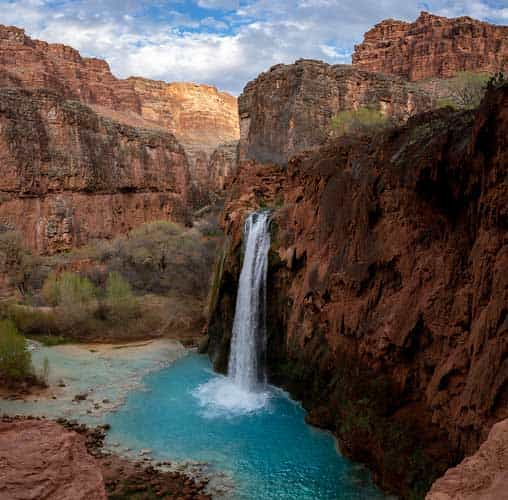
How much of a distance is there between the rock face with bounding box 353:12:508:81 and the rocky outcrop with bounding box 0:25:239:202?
2263cm

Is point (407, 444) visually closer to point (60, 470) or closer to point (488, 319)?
Result: point (488, 319)

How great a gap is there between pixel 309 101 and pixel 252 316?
22.6 m

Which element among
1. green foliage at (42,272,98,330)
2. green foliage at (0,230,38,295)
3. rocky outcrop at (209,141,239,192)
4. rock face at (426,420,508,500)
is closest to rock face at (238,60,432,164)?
green foliage at (42,272,98,330)

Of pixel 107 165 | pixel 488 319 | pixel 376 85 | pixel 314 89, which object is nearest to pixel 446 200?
pixel 488 319

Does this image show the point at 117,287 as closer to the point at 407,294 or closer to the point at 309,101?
the point at 407,294

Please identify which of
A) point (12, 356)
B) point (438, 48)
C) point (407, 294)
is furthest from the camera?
point (438, 48)

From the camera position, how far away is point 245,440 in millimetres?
10609

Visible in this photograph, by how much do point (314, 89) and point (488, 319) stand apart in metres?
30.0

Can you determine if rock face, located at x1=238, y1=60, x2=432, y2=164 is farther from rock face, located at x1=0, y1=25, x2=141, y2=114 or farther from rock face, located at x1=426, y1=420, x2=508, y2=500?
rock face, located at x1=426, y1=420, x2=508, y2=500

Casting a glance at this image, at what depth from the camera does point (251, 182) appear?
→ 63.4 feet

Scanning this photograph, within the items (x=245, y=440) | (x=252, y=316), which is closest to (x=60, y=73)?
(x=252, y=316)

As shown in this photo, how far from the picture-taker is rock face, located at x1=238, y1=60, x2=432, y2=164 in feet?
109

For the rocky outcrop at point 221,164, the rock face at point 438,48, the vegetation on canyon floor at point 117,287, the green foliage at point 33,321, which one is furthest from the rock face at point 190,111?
the green foliage at point 33,321

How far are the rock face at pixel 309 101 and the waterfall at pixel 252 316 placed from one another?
58.6 ft
